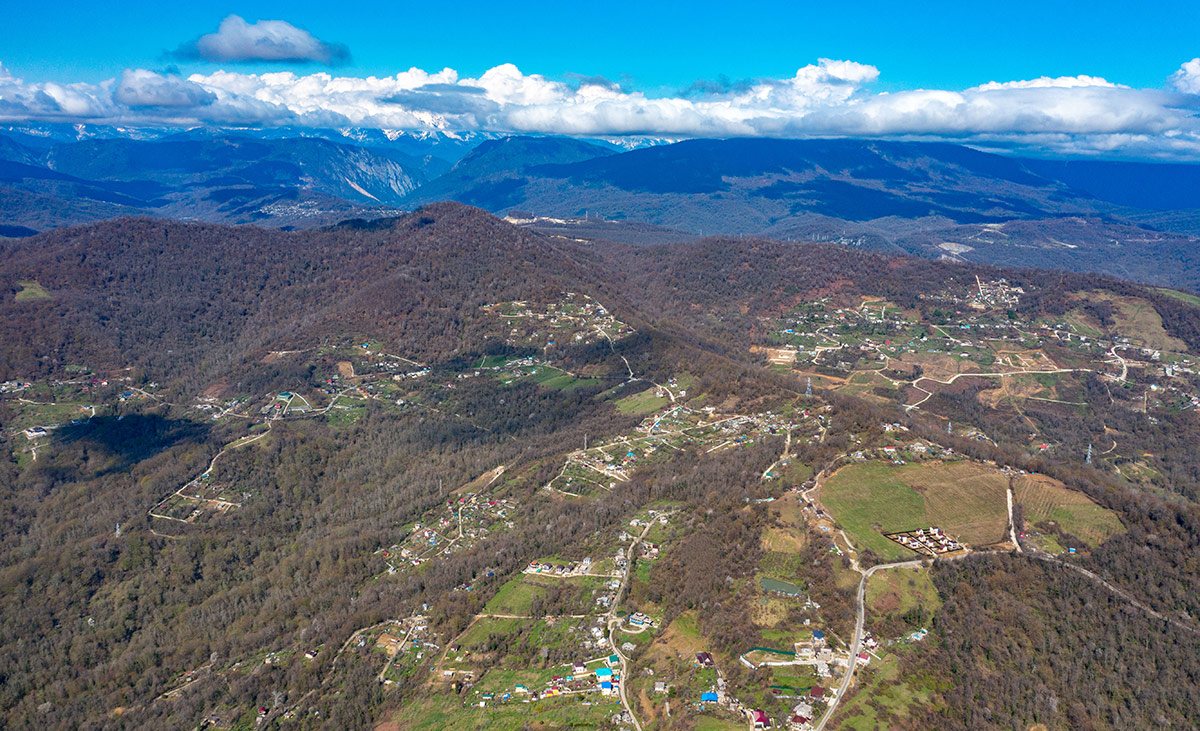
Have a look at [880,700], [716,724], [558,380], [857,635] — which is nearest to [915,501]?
[857,635]

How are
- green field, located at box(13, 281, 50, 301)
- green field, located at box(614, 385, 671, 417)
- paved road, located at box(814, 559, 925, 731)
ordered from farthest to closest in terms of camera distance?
green field, located at box(13, 281, 50, 301) < green field, located at box(614, 385, 671, 417) < paved road, located at box(814, 559, 925, 731)

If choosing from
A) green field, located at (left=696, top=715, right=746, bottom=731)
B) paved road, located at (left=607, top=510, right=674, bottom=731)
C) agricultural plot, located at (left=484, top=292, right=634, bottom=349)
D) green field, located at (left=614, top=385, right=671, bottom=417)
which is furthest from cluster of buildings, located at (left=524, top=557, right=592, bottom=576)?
agricultural plot, located at (left=484, top=292, right=634, bottom=349)

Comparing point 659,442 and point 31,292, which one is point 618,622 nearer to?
point 659,442

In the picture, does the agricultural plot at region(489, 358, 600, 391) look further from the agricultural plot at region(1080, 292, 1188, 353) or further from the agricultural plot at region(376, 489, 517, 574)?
the agricultural plot at region(1080, 292, 1188, 353)

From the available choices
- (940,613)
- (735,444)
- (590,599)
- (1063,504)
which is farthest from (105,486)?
(1063,504)

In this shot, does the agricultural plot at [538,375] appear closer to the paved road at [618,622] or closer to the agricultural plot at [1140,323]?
the paved road at [618,622]
